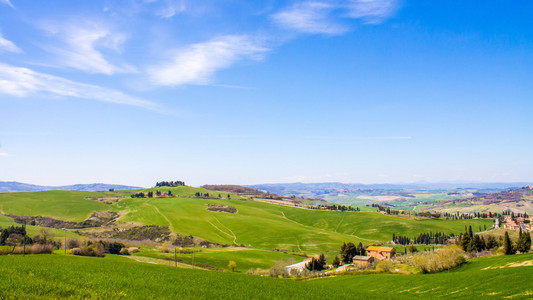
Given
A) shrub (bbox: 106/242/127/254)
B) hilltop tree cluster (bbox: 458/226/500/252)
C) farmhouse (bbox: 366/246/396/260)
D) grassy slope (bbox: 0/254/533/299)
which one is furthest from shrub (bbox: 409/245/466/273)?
shrub (bbox: 106/242/127/254)

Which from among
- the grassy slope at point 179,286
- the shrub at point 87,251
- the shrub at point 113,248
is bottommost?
the shrub at point 113,248

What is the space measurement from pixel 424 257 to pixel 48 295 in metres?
67.6

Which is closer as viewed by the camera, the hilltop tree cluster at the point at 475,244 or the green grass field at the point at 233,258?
the hilltop tree cluster at the point at 475,244

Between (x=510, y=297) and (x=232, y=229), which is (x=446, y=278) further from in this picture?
(x=232, y=229)

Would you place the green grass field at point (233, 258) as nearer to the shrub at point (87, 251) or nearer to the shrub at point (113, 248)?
the shrub at point (113, 248)

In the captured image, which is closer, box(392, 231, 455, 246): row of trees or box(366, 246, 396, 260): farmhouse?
box(366, 246, 396, 260): farmhouse

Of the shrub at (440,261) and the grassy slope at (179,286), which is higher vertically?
the grassy slope at (179,286)

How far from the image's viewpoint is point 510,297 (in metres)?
31.8

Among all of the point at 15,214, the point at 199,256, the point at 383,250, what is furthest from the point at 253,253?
the point at 15,214

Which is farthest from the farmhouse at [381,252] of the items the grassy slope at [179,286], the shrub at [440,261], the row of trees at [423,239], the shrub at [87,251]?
the shrub at [87,251]

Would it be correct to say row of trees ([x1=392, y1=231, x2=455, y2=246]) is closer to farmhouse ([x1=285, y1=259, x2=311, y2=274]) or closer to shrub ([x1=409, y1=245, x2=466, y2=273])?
farmhouse ([x1=285, y1=259, x2=311, y2=274])

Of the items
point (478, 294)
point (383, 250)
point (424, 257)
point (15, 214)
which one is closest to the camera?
point (478, 294)

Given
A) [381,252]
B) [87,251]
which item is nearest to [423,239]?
[381,252]

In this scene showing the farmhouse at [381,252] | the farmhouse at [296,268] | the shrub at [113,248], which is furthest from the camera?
the farmhouse at [381,252]
